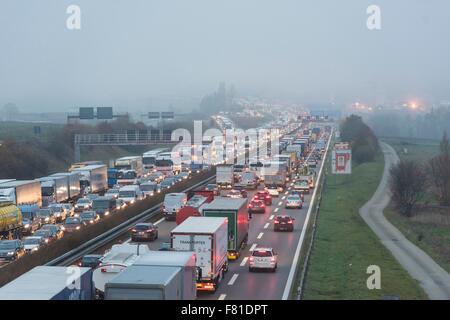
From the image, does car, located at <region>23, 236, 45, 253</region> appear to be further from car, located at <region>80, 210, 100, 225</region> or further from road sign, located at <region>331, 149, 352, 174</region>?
road sign, located at <region>331, 149, 352, 174</region>

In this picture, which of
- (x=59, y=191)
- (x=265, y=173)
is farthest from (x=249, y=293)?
(x=265, y=173)

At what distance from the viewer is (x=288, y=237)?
3112 centimetres

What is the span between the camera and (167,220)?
36.8 m

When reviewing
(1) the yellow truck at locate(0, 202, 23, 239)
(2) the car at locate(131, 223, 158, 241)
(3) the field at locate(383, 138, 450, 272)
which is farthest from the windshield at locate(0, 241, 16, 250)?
(3) the field at locate(383, 138, 450, 272)

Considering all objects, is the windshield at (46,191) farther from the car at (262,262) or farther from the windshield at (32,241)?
the car at (262,262)

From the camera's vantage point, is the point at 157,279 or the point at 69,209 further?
the point at 69,209

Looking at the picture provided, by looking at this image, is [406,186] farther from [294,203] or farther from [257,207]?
[257,207]

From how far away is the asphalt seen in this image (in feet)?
76.2

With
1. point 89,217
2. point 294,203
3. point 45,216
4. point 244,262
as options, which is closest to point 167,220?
point 89,217

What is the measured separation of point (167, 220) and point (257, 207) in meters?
5.98

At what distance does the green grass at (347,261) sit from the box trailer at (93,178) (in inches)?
629
